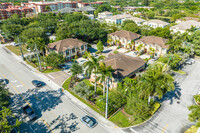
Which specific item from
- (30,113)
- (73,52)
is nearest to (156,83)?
(30,113)

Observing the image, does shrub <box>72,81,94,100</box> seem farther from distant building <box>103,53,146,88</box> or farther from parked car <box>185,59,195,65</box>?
parked car <box>185,59,195,65</box>

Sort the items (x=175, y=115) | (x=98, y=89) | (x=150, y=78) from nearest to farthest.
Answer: (x=150, y=78) → (x=175, y=115) → (x=98, y=89)

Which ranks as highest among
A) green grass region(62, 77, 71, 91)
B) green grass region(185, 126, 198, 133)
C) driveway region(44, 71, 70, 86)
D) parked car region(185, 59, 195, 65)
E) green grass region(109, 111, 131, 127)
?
parked car region(185, 59, 195, 65)

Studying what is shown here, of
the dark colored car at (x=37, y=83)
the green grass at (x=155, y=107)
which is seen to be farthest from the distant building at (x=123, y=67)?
the dark colored car at (x=37, y=83)

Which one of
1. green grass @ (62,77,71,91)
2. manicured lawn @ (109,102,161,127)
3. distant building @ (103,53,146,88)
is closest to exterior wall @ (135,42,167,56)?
distant building @ (103,53,146,88)

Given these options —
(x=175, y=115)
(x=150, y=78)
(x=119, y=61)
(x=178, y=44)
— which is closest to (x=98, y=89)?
(x=119, y=61)

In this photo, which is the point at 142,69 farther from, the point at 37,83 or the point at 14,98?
the point at 14,98

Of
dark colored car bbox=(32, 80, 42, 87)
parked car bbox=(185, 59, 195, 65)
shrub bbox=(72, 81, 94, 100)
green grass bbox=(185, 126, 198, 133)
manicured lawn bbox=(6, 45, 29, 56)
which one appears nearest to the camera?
green grass bbox=(185, 126, 198, 133)
